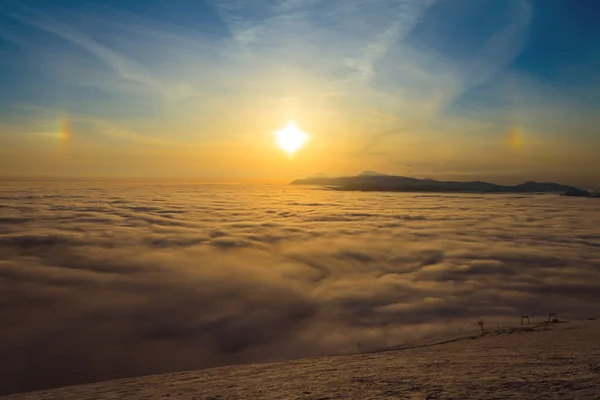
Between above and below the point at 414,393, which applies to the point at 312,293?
below

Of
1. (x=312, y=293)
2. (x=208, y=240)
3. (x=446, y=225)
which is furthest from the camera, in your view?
(x=446, y=225)

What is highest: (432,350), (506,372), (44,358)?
(506,372)

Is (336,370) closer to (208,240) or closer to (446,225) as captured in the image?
(208,240)

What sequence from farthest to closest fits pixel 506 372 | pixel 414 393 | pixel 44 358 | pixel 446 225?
1. pixel 446 225
2. pixel 44 358
3. pixel 506 372
4. pixel 414 393

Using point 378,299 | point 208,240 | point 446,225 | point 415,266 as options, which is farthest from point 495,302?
point 446,225

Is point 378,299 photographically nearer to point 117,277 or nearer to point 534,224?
point 117,277

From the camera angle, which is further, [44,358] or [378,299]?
[378,299]
